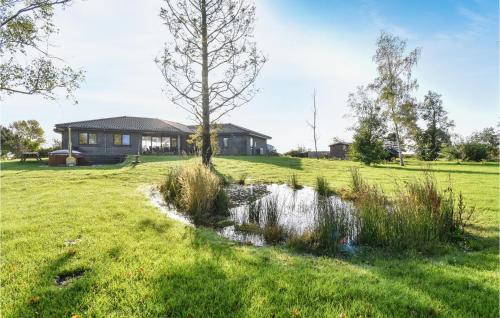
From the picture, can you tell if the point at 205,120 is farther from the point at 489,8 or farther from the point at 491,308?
the point at 491,308

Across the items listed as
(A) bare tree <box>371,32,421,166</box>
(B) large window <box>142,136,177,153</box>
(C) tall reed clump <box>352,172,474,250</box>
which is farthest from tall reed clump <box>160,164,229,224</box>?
(B) large window <box>142,136,177,153</box>

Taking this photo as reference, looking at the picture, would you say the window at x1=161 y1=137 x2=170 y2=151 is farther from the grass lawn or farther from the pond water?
the grass lawn

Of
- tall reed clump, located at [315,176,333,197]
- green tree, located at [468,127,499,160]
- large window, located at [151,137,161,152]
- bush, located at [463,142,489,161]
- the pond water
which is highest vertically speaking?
green tree, located at [468,127,499,160]

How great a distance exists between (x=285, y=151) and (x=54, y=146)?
93.5ft

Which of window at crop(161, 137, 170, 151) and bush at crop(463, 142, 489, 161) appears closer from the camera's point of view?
bush at crop(463, 142, 489, 161)

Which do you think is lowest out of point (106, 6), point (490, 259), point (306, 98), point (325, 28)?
point (490, 259)

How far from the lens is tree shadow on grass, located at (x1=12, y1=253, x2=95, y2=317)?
7.25 ft

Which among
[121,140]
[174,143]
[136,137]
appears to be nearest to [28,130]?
[121,140]

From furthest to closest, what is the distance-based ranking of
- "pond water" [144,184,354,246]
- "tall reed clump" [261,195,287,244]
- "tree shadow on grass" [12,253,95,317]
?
1. "pond water" [144,184,354,246]
2. "tall reed clump" [261,195,287,244]
3. "tree shadow on grass" [12,253,95,317]

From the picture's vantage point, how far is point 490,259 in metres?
3.44

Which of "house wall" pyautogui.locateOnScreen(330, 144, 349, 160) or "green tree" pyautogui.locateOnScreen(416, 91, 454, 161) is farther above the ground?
"green tree" pyautogui.locateOnScreen(416, 91, 454, 161)

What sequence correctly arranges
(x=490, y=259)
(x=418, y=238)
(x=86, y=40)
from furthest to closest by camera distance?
1. (x=86, y=40)
2. (x=418, y=238)
3. (x=490, y=259)

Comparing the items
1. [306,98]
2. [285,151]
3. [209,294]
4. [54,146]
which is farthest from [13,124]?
[209,294]

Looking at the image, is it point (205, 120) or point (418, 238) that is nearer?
point (418, 238)
